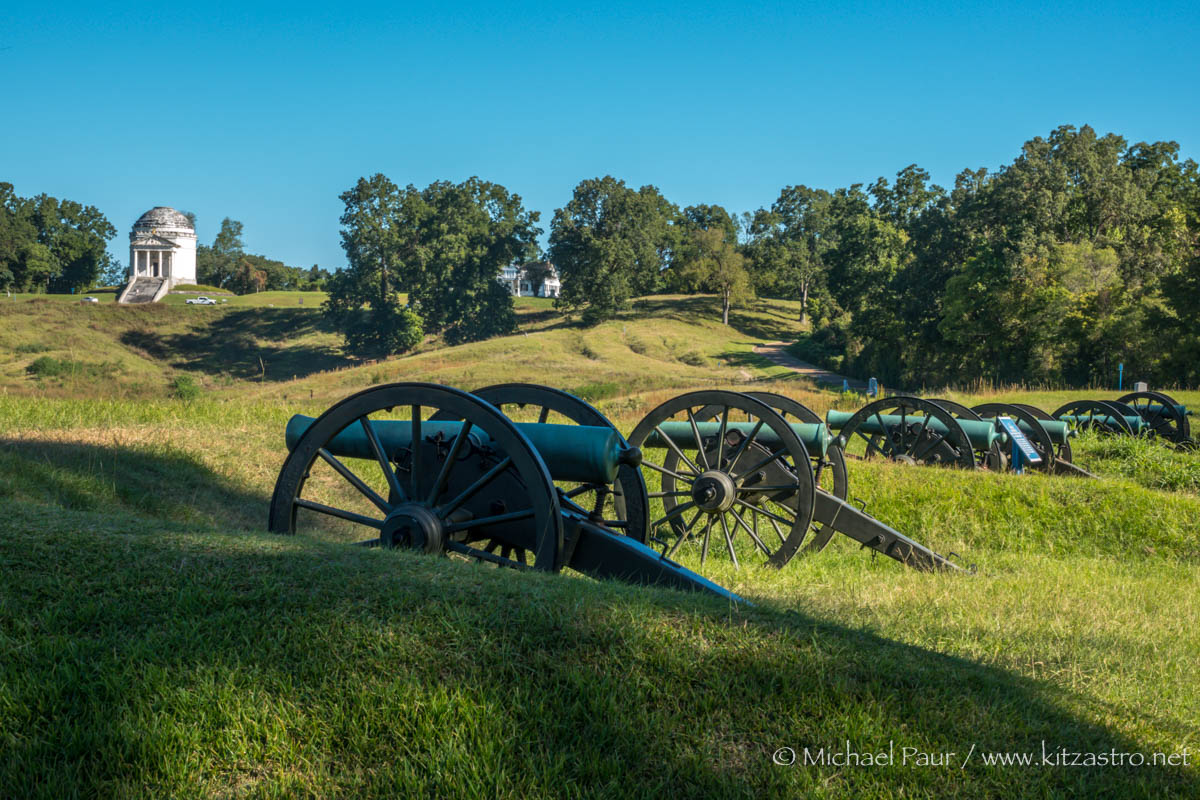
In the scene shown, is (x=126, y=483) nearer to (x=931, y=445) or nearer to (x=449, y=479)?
(x=449, y=479)

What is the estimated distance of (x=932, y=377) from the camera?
150ft

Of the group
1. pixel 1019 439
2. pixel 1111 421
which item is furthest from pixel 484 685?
pixel 1111 421

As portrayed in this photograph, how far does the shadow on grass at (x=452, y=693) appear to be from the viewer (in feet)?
9.45

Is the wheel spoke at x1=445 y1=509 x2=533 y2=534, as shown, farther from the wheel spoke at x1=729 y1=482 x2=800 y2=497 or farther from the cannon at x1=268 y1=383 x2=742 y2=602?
the wheel spoke at x1=729 y1=482 x2=800 y2=497

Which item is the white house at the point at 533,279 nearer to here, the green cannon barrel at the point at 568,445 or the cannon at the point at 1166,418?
the cannon at the point at 1166,418

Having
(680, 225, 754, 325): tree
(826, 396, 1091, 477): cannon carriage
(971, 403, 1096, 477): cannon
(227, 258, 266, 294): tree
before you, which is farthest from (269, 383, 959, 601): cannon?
(227, 258, 266, 294): tree

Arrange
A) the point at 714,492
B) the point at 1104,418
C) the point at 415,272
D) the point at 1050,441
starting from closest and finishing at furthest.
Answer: the point at 714,492, the point at 1050,441, the point at 1104,418, the point at 415,272

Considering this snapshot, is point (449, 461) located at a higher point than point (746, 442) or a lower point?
higher

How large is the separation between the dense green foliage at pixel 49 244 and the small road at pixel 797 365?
7448 centimetres

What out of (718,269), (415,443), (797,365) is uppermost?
(718,269)

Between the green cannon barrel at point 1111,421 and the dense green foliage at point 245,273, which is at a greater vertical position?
the dense green foliage at point 245,273

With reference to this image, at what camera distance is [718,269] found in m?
80.1

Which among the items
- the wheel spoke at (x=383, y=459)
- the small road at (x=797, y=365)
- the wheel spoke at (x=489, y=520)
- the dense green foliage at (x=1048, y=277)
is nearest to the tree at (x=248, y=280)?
the small road at (x=797, y=365)

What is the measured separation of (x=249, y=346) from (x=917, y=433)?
67685 mm
